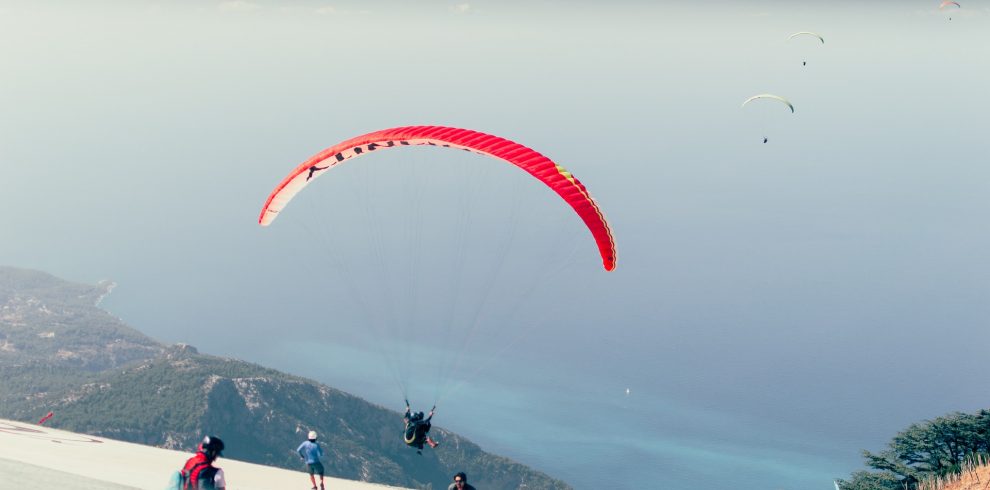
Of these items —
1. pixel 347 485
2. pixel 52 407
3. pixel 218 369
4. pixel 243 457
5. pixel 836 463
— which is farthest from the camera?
pixel 836 463

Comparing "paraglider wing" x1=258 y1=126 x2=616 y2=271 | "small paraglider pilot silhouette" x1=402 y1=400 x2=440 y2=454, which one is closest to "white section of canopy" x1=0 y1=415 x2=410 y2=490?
"small paraglider pilot silhouette" x1=402 y1=400 x2=440 y2=454

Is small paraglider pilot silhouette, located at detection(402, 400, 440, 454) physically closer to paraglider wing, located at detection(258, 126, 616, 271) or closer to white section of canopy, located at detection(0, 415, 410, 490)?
Answer: white section of canopy, located at detection(0, 415, 410, 490)

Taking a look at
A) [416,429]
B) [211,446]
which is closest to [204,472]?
[211,446]

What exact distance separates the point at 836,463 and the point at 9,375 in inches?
7168

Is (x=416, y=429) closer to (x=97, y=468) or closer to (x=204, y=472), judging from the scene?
(x=97, y=468)

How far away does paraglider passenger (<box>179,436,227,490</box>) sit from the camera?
10.9 meters

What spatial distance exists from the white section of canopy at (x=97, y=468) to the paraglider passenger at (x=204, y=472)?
4.76 meters

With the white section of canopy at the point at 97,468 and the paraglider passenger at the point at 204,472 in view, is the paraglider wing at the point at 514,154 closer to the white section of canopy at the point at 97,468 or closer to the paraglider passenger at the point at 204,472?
the white section of canopy at the point at 97,468

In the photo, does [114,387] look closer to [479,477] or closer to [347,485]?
[479,477]

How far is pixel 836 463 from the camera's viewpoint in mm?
193375

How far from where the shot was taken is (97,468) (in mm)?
17891

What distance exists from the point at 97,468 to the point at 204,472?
28.5 feet

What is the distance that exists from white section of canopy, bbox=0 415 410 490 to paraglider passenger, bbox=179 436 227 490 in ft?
15.6

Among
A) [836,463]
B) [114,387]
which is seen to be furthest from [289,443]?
[836,463]
